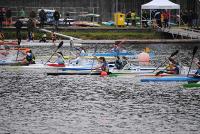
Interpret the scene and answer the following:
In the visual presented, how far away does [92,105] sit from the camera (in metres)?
48.8

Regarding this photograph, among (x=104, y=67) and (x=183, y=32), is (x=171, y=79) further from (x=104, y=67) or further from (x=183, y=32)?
(x=183, y=32)

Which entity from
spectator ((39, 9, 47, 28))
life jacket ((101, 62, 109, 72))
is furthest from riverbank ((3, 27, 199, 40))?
life jacket ((101, 62, 109, 72))

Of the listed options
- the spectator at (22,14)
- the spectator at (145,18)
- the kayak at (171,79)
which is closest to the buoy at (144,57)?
the kayak at (171,79)

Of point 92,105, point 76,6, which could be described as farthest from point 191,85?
point 76,6

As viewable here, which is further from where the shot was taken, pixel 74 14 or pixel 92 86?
pixel 74 14

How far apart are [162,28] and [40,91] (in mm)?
44023

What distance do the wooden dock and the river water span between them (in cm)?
3006

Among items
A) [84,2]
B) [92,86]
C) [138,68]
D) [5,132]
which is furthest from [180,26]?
[5,132]

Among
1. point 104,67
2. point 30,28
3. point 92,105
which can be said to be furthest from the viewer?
point 30,28

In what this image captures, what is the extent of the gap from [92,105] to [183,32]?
1788 inches

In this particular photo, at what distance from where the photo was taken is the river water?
139ft

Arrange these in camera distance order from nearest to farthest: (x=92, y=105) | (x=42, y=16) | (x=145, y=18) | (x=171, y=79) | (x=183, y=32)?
(x=92, y=105) < (x=171, y=79) < (x=183, y=32) < (x=42, y=16) < (x=145, y=18)

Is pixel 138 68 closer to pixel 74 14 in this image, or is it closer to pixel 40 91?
pixel 40 91

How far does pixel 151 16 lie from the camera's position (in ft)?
334
